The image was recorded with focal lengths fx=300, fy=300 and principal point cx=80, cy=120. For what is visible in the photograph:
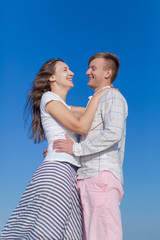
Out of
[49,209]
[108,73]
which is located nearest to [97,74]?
[108,73]

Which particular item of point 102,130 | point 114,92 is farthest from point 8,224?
point 114,92

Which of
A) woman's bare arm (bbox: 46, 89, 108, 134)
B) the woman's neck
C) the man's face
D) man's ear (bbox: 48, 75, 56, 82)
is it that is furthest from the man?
man's ear (bbox: 48, 75, 56, 82)

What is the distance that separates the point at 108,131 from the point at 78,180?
791mm

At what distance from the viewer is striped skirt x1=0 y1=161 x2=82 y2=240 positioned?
11.7 feet

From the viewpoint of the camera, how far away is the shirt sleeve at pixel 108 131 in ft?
12.7

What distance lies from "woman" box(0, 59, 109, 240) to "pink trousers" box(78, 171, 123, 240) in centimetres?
15

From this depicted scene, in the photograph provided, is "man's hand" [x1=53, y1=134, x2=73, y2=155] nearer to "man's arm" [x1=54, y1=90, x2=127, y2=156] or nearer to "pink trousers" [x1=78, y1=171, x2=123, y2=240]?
"man's arm" [x1=54, y1=90, x2=127, y2=156]

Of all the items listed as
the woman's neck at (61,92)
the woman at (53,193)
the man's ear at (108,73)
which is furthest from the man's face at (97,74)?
the woman at (53,193)

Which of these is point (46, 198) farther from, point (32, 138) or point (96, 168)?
point (32, 138)

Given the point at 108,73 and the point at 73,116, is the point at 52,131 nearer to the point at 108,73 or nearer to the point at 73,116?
the point at 73,116

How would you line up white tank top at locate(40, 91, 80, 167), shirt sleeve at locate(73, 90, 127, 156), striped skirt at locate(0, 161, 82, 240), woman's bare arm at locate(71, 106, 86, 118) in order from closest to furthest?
striped skirt at locate(0, 161, 82, 240) → shirt sleeve at locate(73, 90, 127, 156) → white tank top at locate(40, 91, 80, 167) → woman's bare arm at locate(71, 106, 86, 118)

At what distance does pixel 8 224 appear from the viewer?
3.82 metres

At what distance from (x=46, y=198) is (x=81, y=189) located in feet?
1.63

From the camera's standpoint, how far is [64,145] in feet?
13.0
